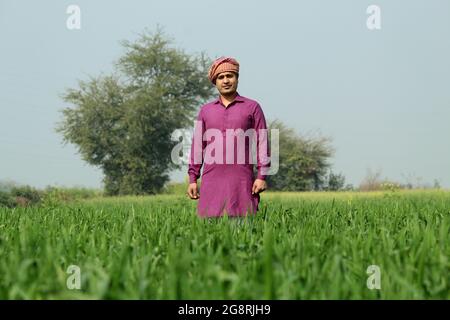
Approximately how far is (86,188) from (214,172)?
34.5 metres

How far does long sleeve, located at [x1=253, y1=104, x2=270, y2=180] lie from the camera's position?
20.0 ft

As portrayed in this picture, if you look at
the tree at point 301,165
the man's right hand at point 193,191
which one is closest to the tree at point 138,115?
the tree at point 301,165

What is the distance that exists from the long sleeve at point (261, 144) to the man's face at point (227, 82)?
318mm

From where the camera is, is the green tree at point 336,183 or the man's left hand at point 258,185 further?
the green tree at point 336,183

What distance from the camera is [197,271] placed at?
3.28 meters

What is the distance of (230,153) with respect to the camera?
6066mm

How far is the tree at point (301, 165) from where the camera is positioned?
3850 centimetres
